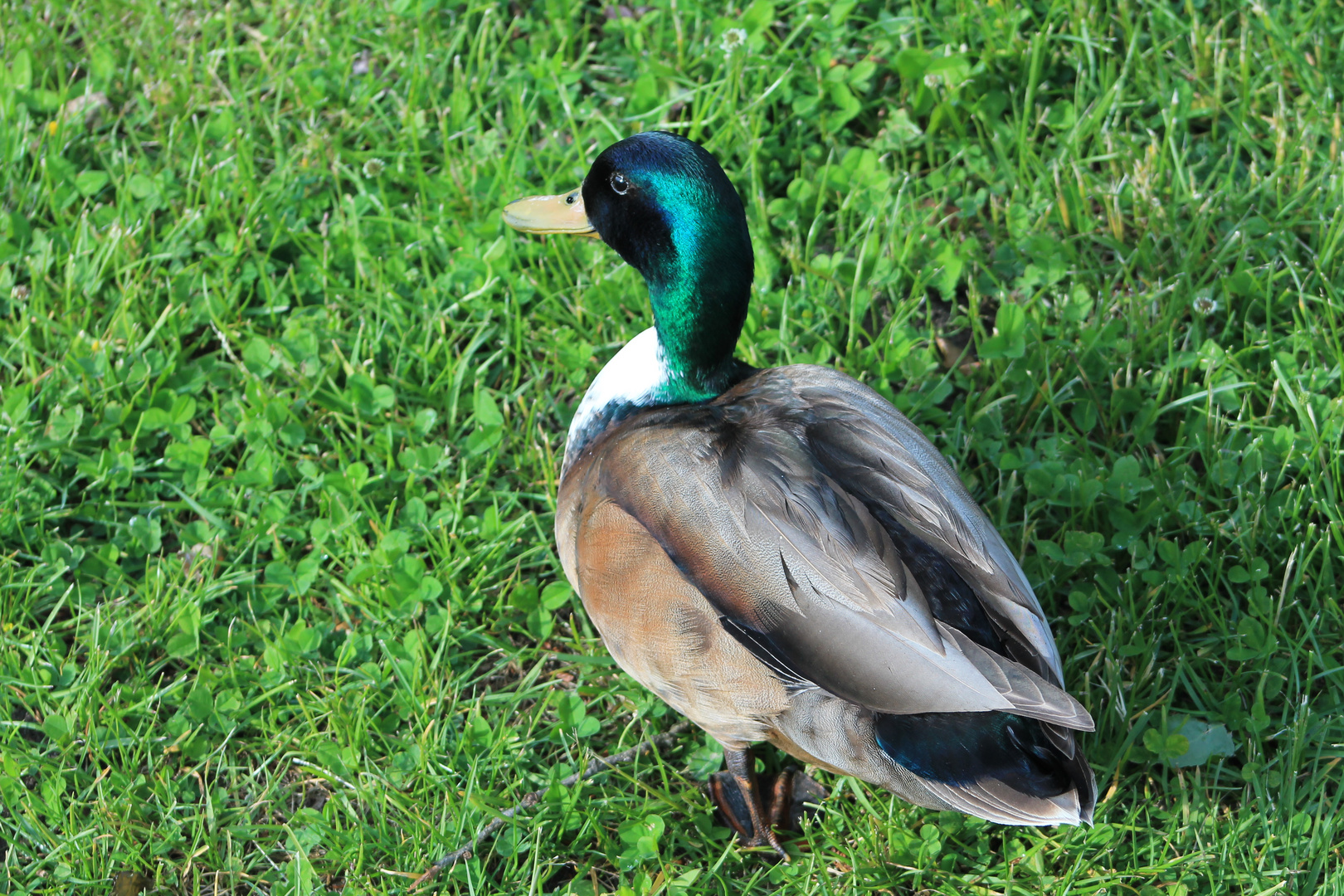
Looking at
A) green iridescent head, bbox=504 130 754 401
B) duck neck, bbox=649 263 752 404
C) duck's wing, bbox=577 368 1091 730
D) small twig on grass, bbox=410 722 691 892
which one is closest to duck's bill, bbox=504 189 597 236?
green iridescent head, bbox=504 130 754 401

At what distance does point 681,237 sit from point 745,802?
119 cm

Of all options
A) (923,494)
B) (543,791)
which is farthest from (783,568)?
(543,791)

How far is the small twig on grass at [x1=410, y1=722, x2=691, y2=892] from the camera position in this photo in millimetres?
2496

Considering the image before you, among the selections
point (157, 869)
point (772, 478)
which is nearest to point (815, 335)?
point (772, 478)

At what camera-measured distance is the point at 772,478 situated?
229 cm

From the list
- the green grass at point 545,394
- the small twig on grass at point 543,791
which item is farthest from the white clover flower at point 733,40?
the small twig on grass at point 543,791

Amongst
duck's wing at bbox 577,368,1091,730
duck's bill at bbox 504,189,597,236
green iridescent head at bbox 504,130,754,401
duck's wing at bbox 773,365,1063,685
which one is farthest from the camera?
duck's bill at bbox 504,189,597,236

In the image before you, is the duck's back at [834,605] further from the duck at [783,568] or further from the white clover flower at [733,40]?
the white clover flower at [733,40]

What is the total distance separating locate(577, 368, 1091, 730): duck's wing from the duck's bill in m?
0.50

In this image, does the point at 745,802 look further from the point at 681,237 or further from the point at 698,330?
the point at 681,237

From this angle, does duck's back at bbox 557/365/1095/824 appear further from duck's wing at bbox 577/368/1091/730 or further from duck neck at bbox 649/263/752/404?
duck neck at bbox 649/263/752/404

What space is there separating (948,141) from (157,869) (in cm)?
280

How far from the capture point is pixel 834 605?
2.13 meters

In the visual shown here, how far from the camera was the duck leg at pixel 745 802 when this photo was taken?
252cm
